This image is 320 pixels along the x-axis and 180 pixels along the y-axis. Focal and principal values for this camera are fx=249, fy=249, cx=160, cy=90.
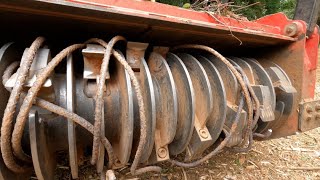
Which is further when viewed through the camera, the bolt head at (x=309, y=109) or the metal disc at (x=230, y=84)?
the bolt head at (x=309, y=109)

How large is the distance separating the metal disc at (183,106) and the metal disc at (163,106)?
0.21 feet

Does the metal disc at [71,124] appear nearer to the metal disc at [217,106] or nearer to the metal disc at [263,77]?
the metal disc at [217,106]

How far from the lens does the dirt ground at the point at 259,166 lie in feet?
4.80

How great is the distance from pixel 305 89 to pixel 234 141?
2.16ft

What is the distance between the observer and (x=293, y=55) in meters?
1.49

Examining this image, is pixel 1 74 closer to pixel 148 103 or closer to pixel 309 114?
pixel 148 103

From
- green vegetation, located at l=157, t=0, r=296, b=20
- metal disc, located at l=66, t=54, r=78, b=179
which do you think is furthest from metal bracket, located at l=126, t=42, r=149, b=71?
green vegetation, located at l=157, t=0, r=296, b=20

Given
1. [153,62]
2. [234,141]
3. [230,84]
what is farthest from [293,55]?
[153,62]

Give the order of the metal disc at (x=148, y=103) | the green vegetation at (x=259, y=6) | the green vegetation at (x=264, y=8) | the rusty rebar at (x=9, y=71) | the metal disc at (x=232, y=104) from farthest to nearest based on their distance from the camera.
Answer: the green vegetation at (x=264, y=8)
the green vegetation at (x=259, y=6)
the metal disc at (x=232, y=104)
the metal disc at (x=148, y=103)
the rusty rebar at (x=9, y=71)

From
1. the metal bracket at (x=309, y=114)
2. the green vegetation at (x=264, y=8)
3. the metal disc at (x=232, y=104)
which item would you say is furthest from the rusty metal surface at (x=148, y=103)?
the green vegetation at (x=264, y=8)

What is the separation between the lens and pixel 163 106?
1064 mm

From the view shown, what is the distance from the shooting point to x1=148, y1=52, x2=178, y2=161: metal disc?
1.01 m

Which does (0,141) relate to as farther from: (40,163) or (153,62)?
(153,62)

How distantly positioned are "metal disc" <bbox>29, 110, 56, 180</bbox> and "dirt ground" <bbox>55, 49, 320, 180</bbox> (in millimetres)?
501
